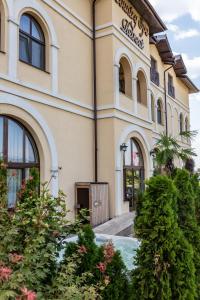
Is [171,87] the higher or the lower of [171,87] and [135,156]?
the higher

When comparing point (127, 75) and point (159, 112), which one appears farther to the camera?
point (159, 112)

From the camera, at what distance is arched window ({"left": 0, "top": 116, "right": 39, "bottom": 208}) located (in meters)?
8.29

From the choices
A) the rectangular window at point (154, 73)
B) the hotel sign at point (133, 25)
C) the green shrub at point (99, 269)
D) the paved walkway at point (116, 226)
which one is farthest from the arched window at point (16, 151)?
the rectangular window at point (154, 73)

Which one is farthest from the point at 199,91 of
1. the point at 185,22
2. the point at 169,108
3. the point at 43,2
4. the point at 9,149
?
the point at 9,149

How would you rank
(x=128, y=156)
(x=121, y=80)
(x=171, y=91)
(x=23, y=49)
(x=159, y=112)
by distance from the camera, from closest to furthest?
(x=23, y=49) < (x=128, y=156) < (x=121, y=80) < (x=159, y=112) < (x=171, y=91)

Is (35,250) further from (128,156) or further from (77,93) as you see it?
(128,156)

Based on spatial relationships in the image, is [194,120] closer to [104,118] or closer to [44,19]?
[104,118]

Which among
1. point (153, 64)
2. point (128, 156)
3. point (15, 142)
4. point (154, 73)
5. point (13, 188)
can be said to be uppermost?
point (153, 64)

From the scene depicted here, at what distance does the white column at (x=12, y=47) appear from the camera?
8.27 meters

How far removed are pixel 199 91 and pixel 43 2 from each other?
71.5 feet

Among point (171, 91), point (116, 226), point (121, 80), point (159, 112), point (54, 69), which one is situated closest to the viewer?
point (54, 69)

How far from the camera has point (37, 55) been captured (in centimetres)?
973

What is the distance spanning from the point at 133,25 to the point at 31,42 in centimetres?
664

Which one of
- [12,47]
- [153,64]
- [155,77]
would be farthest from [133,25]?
[12,47]
